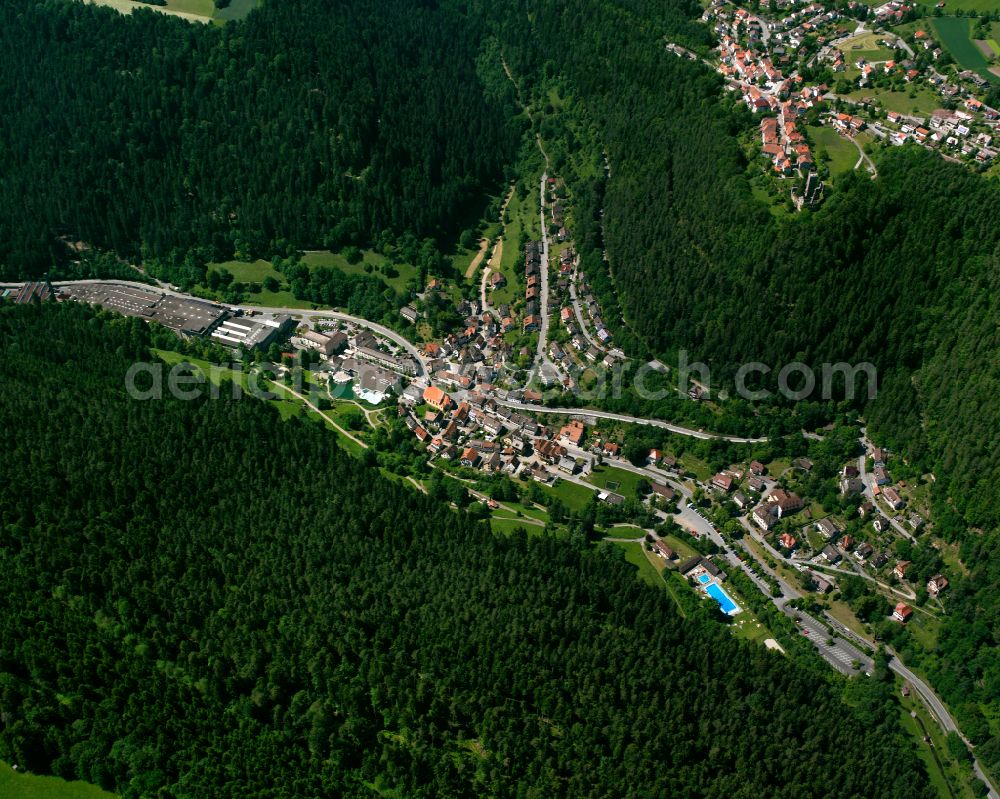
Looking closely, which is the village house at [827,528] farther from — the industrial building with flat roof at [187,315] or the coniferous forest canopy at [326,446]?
the industrial building with flat roof at [187,315]

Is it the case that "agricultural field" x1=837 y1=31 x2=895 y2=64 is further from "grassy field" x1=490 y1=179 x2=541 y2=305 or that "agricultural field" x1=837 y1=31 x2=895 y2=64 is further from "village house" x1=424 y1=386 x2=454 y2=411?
"village house" x1=424 y1=386 x2=454 y2=411

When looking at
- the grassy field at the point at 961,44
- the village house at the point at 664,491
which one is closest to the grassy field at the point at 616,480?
the village house at the point at 664,491

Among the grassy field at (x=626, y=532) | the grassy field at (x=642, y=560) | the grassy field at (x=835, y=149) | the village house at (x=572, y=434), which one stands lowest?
the grassy field at (x=642, y=560)

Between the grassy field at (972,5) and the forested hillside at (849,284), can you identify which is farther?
the grassy field at (972,5)

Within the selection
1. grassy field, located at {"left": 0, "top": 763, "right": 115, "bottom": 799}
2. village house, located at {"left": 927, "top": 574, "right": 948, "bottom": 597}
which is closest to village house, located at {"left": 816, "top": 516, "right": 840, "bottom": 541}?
village house, located at {"left": 927, "top": 574, "right": 948, "bottom": 597}

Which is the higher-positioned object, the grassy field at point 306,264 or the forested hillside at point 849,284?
the forested hillside at point 849,284

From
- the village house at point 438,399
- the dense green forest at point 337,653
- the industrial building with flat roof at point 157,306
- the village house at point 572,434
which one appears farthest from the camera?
the industrial building with flat roof at point 157,306

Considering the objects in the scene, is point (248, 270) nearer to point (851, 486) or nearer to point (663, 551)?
point (663, 551)

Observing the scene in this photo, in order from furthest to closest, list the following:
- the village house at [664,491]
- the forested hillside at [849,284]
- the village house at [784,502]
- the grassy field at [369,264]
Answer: the grassy field at [369,264] → the forested hillside at [849,284] → the village house at [664,491] → the village house at [784,502]
